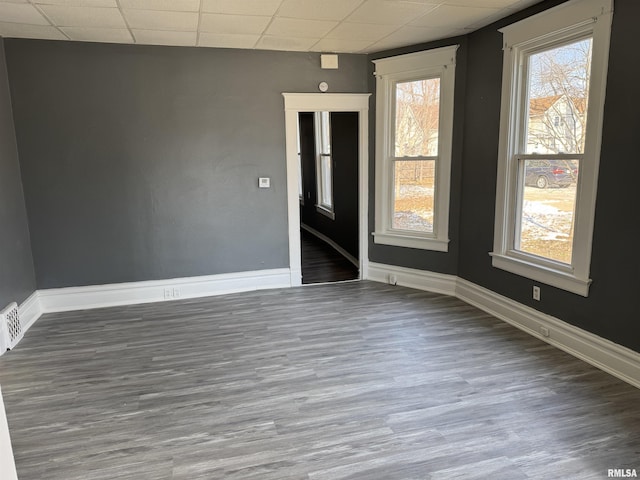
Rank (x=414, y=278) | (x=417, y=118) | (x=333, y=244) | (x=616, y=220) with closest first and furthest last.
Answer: (x=616, y=220), (x=417, y=118), (x=414, y=278), (x=333, y=244)

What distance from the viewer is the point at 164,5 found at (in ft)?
10.3

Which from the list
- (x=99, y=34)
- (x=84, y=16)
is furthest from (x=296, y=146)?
(x=84, y=16)

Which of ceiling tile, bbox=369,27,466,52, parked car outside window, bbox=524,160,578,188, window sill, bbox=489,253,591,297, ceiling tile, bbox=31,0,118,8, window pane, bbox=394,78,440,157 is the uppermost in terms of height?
ceiling tile, bbox=369,27,466,52

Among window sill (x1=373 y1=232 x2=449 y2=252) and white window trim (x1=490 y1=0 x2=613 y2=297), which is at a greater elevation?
white window trim (x1=490 y1=0 x2=613 y2=297)

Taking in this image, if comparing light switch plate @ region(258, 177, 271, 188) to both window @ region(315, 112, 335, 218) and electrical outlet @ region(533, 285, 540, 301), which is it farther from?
electrical outlet @ region(533, 285, 540, 301)

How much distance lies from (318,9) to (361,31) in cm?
73

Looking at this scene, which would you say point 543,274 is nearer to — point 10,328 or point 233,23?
point 233,23

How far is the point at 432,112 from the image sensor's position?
451cm

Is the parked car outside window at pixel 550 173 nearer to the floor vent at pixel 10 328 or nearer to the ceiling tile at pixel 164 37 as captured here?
the ceiling tile at pixel 164 37

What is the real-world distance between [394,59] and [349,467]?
391 centimetres

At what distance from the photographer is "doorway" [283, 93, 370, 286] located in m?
4.72

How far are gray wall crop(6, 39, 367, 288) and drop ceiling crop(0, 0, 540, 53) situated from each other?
272 mm

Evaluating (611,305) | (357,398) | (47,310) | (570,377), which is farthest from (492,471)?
(47,310)

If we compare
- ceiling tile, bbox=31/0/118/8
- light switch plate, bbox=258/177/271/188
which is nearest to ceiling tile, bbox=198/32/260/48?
ceiling tile, bbox=31/0/118/8
